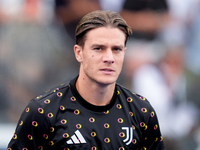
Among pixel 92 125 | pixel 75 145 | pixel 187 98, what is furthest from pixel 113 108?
pixel 187 98

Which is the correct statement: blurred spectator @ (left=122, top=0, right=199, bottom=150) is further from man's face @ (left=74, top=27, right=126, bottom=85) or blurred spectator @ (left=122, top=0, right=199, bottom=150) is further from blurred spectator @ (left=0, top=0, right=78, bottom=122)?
man's face @ (left=74, top=27, right=126, bottom=85)

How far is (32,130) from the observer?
314cm

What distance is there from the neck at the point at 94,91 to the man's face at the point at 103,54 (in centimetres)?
6

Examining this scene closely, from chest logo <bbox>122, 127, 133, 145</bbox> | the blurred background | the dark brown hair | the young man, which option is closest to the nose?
the young man

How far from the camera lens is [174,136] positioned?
6996mm

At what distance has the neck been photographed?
10.8 ft

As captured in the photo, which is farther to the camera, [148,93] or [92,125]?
[148,93]

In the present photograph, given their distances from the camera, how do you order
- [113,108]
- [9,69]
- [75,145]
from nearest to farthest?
[75,145], [113,108], [9,69]

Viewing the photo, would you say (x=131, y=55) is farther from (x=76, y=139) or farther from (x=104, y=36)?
(x=76, y=139)

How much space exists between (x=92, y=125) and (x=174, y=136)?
404 centimetres

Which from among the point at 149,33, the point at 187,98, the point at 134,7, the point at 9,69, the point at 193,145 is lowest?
the point at 193,145

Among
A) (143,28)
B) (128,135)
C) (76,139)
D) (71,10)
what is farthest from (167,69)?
(76,139)

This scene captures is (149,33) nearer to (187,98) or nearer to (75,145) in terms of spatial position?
(187,98)

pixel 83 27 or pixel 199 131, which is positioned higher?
pixel 83 27
